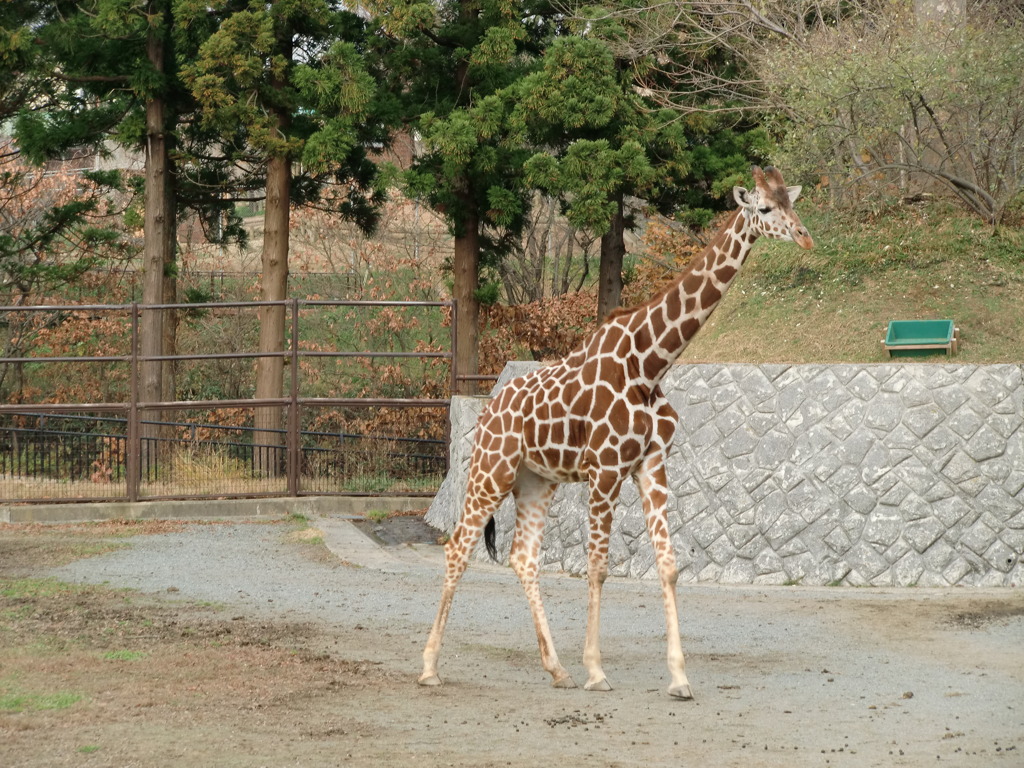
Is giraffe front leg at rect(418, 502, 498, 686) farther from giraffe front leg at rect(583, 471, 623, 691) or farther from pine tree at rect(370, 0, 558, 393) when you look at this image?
pine tree at rect(370, 0, 558, 393)

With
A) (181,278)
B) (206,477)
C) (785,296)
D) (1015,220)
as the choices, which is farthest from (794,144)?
(181,278)

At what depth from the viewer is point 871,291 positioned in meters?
13.9

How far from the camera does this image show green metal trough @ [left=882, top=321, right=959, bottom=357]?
12477mm

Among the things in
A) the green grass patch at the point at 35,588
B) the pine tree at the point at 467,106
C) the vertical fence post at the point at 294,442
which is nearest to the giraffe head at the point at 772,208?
the green grass patch at the point at 35,588

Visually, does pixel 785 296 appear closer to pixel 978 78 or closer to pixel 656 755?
pixel 978 78

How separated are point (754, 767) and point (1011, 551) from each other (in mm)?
5877

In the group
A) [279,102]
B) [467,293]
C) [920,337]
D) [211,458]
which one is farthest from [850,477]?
[279,102]

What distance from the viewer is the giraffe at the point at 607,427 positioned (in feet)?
24.7

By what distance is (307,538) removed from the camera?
45.5 feet

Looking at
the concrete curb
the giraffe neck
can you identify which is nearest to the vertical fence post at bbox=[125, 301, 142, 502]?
the concrete curb

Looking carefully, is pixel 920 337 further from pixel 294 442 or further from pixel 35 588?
pixel 35 588

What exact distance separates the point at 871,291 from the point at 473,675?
7634mm

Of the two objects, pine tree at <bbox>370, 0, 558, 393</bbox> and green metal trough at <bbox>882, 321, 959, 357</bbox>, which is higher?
pine tree at <bbox>370, 0, 558, 393</bbox>

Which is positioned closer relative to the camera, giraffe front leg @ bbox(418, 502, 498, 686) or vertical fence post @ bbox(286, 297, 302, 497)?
giraffe front leg @ bbox(418, 502, 498, 686)
